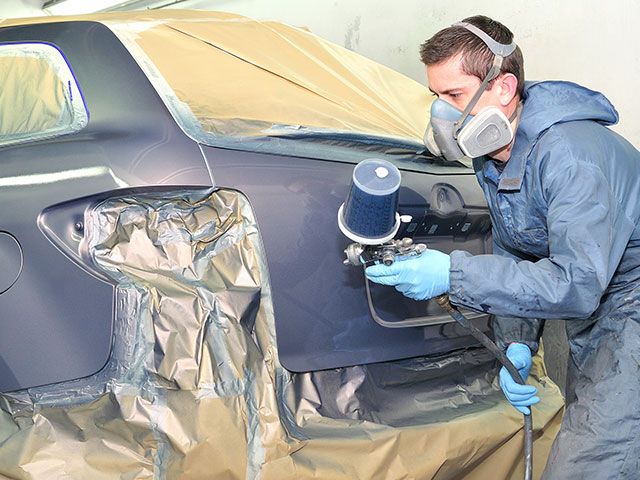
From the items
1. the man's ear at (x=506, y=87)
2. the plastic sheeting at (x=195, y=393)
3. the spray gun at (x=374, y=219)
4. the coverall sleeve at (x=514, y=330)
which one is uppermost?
the man's ear at (x=506, y=87)

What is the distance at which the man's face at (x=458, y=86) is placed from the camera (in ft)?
6.35

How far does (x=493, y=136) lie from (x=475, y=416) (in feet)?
2.63

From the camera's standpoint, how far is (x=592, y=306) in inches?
68.8

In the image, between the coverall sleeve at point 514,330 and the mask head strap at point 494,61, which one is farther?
the coverall sleeve at point 514,330

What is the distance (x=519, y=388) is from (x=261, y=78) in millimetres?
1243

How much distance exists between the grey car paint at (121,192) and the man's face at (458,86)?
0.25 m

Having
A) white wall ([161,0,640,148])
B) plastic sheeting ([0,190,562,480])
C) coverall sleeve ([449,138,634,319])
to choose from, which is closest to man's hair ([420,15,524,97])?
coverall sleeve ([449,138,634,319])

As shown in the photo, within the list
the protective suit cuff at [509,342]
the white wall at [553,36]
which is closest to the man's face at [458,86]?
the protective suit cuff at [509,342]

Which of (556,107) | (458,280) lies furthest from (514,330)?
(556,107)

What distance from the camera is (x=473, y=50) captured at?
1.94 m

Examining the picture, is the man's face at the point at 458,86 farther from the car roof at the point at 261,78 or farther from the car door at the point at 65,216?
the car door at the point at 65,216

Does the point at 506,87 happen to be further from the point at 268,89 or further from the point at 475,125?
the point at 268,89

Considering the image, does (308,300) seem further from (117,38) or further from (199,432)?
(117,38)

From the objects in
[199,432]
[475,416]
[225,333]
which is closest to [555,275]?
[475,416]
